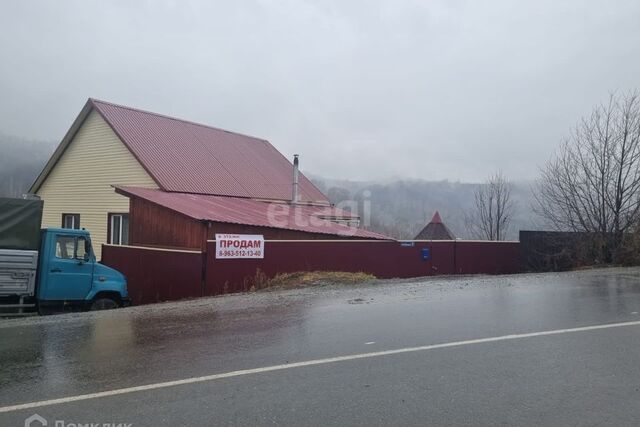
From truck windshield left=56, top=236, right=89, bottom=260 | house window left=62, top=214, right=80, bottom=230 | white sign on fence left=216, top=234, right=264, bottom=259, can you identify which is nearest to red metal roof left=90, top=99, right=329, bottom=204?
house window left=62, top=214, right=80, bottom=230

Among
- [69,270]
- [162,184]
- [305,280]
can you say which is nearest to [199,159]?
[162,184]

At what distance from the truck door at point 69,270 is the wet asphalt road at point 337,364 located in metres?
1.91

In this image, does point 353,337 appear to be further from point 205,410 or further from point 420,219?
point 420,219

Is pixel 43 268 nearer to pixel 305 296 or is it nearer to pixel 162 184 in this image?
pixel 305 296

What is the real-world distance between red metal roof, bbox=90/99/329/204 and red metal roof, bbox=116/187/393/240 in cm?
119

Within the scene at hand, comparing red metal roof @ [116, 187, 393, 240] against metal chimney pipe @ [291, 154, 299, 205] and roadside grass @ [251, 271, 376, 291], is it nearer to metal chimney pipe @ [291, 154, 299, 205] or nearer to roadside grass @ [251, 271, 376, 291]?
roadside grass @ [251, 271, 376, 291]

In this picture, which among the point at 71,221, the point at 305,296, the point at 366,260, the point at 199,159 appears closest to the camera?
the point at 305,296

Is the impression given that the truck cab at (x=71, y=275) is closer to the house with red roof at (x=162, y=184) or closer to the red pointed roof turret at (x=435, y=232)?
the house with red roof at (x=162, y=184)

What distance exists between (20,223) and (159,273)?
15.7 feet

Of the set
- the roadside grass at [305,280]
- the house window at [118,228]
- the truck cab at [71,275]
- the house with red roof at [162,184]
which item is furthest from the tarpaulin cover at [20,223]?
the house window at [118,228]

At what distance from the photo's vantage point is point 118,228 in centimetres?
2375

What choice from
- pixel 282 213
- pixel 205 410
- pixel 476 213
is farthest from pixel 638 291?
pixel 476 213

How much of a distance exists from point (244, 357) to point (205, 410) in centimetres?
172

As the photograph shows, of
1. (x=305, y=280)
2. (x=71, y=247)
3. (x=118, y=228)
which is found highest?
(x=118, y=228)
